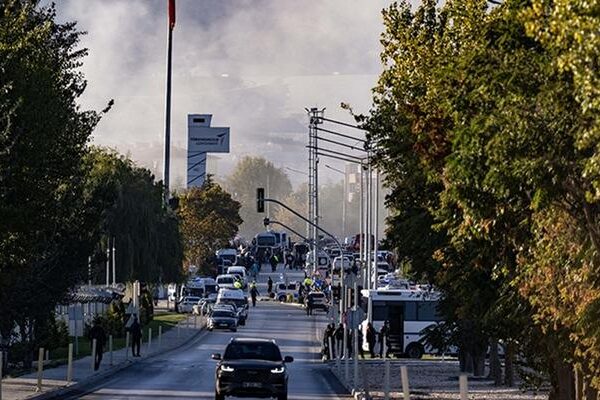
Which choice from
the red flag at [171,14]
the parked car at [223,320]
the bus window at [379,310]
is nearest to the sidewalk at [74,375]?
the bus window at [379,310]

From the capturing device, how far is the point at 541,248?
23.9 metres

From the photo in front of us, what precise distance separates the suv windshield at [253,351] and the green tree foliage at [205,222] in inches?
5057

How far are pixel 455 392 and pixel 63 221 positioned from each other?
12.0 meters

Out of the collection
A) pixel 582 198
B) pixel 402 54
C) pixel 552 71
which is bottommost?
pixel 582 198

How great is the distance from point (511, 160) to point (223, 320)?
78265 mm

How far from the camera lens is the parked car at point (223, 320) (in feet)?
319

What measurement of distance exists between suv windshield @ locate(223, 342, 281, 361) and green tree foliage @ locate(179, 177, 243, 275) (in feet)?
421

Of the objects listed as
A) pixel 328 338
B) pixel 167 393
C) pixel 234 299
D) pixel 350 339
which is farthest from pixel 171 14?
pixel 167 393

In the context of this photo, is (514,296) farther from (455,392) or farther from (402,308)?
(402,308)

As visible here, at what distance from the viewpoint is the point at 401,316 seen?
252 ft

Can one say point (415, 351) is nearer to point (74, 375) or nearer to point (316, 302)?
point (74, 375)

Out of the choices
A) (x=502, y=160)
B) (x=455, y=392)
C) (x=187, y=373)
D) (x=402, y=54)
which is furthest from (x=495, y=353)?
(x=502, y=160)

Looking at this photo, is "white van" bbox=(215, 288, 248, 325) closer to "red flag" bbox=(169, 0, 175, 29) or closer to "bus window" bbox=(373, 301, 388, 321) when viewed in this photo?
"red flag" bbox=(169, 0, 175, 29)

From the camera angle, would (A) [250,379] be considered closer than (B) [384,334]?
Yes
